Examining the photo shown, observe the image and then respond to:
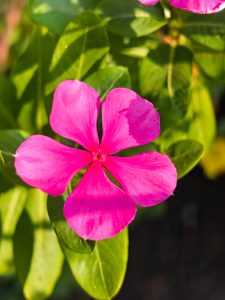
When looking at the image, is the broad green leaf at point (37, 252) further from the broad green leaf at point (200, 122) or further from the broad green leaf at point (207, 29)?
the broad green leaf at point (207, 29)

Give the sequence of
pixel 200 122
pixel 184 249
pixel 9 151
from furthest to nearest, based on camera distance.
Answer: pixel 184 249 < pixel 200 122 < pixel 9 151

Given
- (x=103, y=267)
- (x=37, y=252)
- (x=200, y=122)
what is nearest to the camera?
(x=103, y=267)

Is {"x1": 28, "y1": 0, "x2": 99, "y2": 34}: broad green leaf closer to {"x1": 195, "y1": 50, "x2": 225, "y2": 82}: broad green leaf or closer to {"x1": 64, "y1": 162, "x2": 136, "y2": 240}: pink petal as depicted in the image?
{"x1": 195, "y1": 50, "x2": 225, "y2": 82}: broad green leaf

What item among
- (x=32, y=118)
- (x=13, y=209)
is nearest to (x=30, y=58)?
(x=32, y=118)

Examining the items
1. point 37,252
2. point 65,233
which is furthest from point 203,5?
point 37,252

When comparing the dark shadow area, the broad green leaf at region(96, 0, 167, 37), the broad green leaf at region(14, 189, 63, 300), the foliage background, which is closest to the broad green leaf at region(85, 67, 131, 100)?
the foliage background

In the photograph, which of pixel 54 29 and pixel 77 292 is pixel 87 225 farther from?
pixel 77 292

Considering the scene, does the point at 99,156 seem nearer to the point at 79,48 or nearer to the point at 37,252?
the point at 79,48
